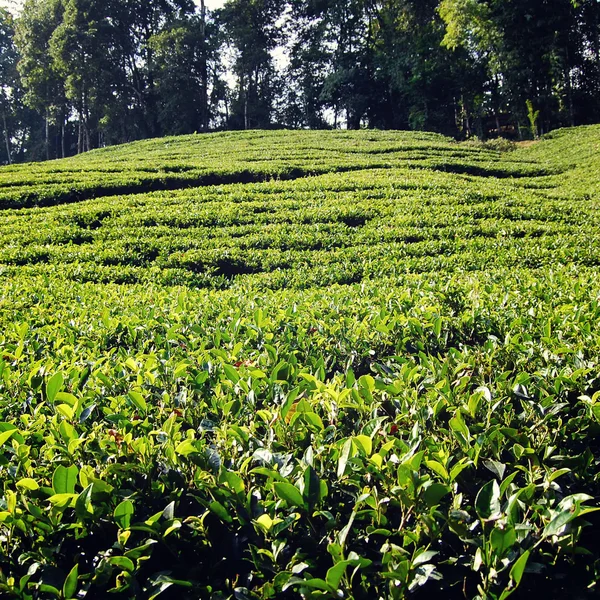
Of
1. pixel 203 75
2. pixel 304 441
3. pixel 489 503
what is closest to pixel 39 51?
pixel 203 75

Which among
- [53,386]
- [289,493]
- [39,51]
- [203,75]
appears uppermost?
[39,51]

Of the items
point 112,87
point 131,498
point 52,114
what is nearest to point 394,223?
point 131,498

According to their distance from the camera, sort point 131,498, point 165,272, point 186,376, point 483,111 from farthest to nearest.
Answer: point 483,111 → point 165,272 → point 186,376 → point 131,498

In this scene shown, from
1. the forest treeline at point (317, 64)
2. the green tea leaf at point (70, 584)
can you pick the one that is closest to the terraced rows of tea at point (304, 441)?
the green tea leaf at point (70, 584)

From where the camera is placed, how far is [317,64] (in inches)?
1943

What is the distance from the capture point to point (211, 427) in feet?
7.33

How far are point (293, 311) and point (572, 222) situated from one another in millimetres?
8210

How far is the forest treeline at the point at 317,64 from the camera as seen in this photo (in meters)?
33.3

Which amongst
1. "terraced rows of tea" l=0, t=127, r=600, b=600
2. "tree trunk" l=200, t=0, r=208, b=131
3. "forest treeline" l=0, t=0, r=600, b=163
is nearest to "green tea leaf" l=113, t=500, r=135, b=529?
"terraced rows of tea" l=0, t=127, r=600, b=600

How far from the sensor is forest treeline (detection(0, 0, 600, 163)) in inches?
1313

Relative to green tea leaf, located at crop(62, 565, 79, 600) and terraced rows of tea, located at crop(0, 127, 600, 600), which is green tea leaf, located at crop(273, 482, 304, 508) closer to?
terraced rows of tea, located at crop(0, 127, 600, 600)

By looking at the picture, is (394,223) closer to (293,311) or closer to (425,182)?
(425,182)

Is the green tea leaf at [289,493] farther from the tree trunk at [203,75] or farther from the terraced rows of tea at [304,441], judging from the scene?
the tree trunk at [203,75]

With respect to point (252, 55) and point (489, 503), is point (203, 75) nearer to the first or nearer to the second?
point (252, 55)
